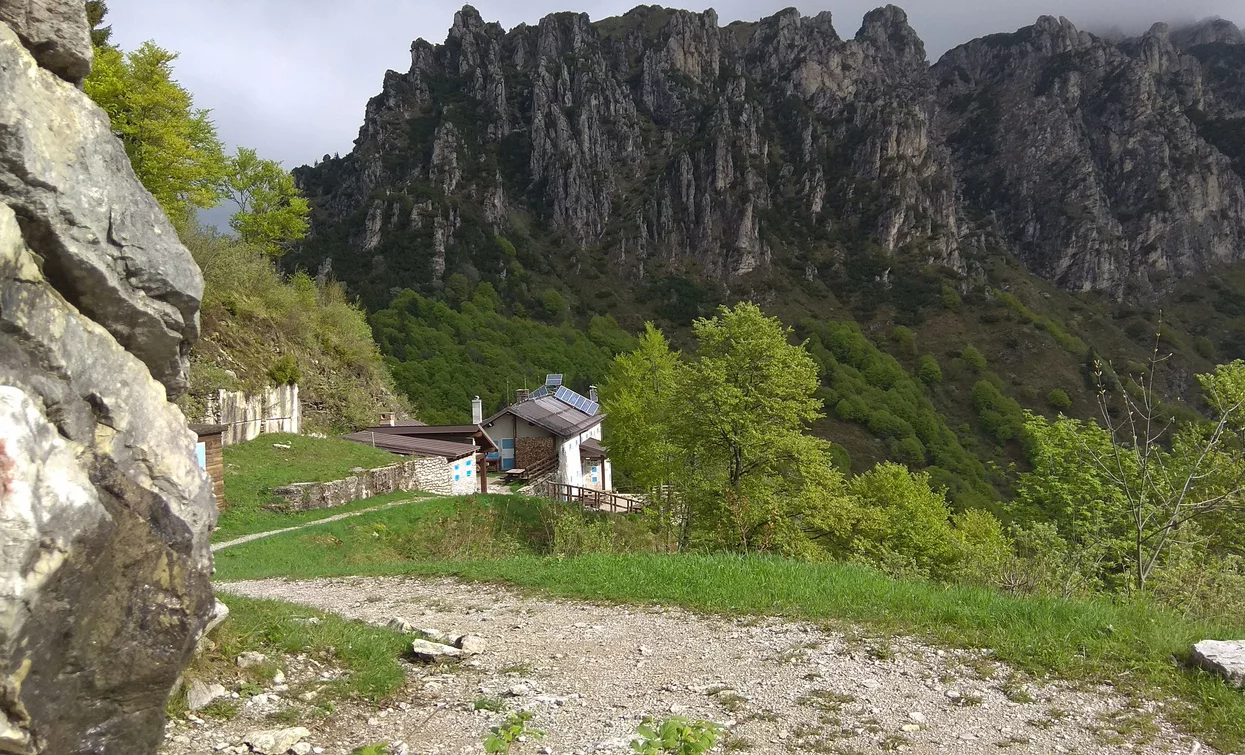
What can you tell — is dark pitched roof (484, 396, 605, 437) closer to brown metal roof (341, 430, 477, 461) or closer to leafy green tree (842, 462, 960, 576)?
brown metal roof (341, 430, 477, 461)

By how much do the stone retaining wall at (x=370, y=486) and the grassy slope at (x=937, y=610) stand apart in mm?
9053

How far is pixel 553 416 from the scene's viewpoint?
140 ft

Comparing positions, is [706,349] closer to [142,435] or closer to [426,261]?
[142,435]

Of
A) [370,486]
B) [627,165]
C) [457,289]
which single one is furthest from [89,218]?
[627,165]

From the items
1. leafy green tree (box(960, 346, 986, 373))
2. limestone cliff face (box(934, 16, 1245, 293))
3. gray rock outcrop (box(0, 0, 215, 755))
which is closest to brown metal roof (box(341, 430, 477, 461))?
gray rock outcrop (box(0, 0, 215, 755))

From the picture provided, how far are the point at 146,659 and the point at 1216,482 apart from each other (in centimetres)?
2620

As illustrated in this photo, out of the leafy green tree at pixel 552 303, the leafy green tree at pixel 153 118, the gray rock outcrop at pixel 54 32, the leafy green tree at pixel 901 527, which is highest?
the leafy green tree at pixel 552 303

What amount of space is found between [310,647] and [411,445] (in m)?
26.0

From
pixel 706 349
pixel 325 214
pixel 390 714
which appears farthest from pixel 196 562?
pixel 325 214

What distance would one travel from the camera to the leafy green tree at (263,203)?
133 ft

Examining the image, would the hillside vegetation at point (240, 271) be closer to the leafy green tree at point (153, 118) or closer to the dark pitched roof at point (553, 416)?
the leafy green tree at point (153, 118)

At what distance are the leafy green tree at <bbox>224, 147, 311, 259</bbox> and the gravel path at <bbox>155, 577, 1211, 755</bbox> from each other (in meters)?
39.4

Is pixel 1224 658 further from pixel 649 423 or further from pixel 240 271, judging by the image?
pixel 240 271

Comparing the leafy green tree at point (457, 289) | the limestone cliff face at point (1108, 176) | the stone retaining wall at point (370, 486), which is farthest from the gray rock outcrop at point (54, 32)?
the limestone cliff face at point (1108, 176)
